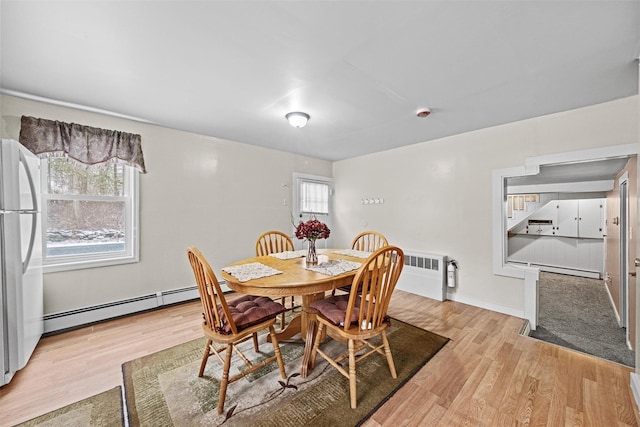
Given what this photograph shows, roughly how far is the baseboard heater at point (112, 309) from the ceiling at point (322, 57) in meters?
2.15

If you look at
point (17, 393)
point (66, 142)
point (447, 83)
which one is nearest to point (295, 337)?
point (17, 393)

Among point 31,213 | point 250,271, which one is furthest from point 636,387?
point 31,213

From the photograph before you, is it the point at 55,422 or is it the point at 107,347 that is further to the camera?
the point at 107,347

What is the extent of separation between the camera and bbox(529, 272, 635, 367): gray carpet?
2.29 meters

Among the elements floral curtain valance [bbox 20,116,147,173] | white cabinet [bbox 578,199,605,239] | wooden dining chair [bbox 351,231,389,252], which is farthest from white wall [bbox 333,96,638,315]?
white cabinet [bbox 578,199,605,239]

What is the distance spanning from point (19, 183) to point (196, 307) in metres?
2.03

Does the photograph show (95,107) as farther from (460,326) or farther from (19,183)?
(460,326)

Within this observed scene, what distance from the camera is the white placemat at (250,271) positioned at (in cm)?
173

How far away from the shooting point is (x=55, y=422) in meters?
1.38

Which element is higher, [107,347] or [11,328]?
[11,328]

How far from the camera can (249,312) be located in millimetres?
1657

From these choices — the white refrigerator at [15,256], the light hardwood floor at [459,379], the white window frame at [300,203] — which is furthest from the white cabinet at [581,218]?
the white refrigerator at [15,256]

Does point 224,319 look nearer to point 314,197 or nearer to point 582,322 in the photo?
point 314,197

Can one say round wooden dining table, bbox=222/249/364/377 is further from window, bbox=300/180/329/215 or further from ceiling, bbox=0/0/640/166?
window, bbox=300/180/329/215
